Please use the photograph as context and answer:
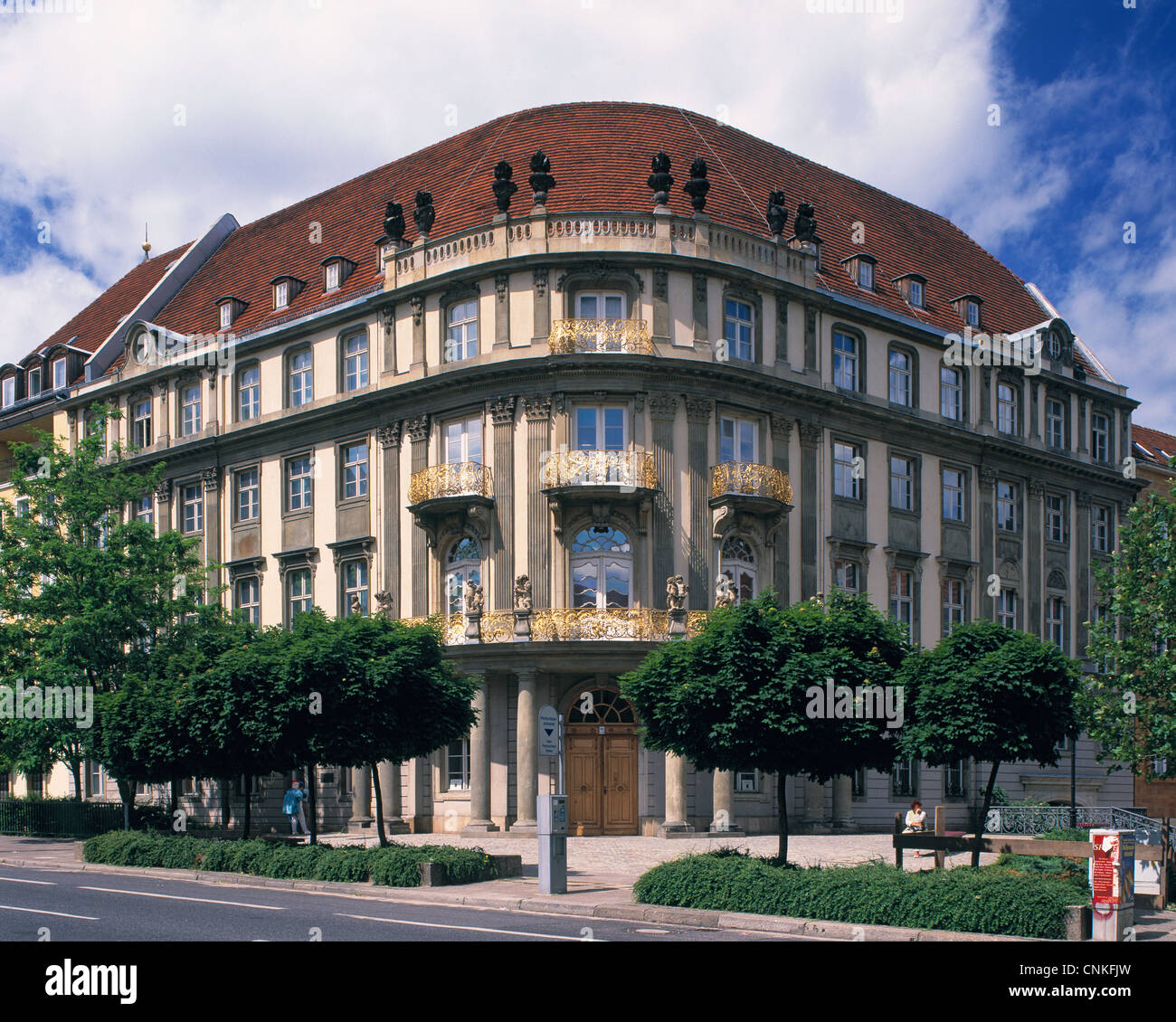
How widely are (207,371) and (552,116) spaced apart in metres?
13.3

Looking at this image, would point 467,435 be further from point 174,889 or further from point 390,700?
point 174,889

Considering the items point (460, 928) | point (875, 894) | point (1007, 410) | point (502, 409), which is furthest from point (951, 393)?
point (460, 928)

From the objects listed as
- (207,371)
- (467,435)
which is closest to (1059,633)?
(467,435)

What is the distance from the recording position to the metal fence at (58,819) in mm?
35406

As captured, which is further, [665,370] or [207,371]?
[207,371]

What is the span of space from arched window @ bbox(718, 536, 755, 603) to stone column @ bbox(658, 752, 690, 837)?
15.4 feet

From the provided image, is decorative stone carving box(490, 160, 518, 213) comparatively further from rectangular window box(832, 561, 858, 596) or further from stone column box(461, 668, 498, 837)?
rectangular window box(832, 561, 858, 596)

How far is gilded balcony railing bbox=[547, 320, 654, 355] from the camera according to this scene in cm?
3653

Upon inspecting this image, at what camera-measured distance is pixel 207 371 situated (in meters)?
46.4

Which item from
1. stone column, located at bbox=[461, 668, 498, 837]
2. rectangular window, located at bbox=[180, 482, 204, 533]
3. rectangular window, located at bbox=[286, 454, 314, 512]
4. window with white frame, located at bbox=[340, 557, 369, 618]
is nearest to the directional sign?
stone column, located at bbox=[461, 668, 498, 837]

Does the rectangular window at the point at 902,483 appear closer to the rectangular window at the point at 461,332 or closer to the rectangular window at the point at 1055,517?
the rectangular window at the point at 1055,517

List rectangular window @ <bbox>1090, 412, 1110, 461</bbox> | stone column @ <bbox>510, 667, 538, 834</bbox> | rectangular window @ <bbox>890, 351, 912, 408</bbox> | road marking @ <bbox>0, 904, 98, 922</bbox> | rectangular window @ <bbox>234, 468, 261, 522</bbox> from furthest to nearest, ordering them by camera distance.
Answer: rectangular window @ <bbox>1090, 412, 1110, 461</bbox>, rectangular window @ <bbox>234, 468, 261, 522</bbox>, rectangular window @ <bbox>890, 351, 912, 408</bbox>, stone column @ <bbox>510, 667, 538, 834</bbox>, road marking @ <bbox>0, 904, 98, 922</bbox>

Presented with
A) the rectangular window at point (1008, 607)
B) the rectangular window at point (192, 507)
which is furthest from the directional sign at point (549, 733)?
the rectangular window at point (1008, 607)

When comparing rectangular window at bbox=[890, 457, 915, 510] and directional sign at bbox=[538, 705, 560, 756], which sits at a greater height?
rectangular window at bbox=[890, 457, 915, 510]
